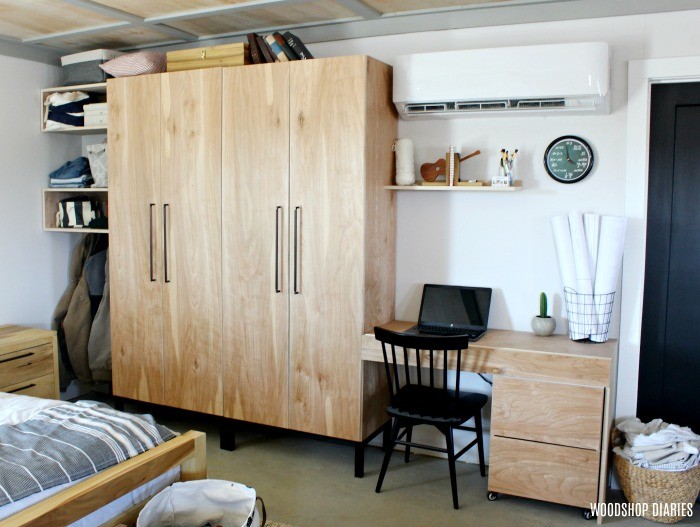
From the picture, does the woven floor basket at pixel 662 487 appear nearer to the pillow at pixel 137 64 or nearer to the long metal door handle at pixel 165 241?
the long metal door handle at pixel 165 241

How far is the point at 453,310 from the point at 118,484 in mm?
2012

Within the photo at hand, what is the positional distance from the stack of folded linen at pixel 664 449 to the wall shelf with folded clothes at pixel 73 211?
10.9ft

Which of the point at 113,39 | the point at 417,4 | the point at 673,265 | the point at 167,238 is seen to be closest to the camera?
the point at 673,265

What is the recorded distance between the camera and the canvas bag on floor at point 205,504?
2246 millimetres

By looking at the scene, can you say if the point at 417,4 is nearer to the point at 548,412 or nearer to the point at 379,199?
the point at 379,199

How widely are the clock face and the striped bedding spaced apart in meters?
2.22

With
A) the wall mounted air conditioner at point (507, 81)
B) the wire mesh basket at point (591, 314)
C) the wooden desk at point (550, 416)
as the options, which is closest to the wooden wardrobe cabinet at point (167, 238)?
the wall mounted air conditioner at point (507, 81)

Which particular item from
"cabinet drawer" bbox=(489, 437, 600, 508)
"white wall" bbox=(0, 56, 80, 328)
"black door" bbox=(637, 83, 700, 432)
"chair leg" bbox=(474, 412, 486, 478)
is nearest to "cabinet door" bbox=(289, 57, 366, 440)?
"chair leg" bbox=(474, 412, 486, 478)

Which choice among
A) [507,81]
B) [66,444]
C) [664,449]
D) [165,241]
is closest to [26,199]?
[165,241]

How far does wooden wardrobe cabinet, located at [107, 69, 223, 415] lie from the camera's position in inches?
150

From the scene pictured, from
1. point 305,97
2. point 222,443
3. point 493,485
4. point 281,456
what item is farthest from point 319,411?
point 305,97

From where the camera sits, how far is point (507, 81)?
324cm

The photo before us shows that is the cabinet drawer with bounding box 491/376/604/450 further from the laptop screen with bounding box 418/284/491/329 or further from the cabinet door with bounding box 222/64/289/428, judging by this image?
the cabinet door with bounding box 222/64/289/428

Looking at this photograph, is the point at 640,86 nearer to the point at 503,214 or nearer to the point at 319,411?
the point at 503,214
